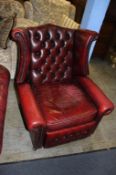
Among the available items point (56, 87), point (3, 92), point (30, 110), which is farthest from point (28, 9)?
point (30, 110)

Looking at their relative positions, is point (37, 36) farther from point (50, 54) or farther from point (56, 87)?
point (56, 87)

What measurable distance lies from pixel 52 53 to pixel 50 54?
0.02 meters

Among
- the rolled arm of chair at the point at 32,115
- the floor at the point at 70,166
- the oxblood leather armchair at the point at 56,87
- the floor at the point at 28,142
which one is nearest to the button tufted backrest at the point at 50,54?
the oxblood leather armchair at the point at 56,87

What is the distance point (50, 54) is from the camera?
1.79 metres

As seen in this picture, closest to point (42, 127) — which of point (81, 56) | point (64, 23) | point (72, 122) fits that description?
point (72, 122)

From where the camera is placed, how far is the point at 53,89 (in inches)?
70.4

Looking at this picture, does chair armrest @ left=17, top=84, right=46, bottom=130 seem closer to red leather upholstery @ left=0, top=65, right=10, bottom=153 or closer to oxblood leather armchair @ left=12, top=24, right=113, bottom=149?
oxblood leather armchair @ left=12, top=24, right=113, bottom=149

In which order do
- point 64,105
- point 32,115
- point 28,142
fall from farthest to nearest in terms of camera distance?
1. point 28,142
2. point 64,105
3. point 32,115

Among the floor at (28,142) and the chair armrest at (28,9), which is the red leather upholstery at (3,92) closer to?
the floor at (28,142)

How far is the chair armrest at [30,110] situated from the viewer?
1.31m

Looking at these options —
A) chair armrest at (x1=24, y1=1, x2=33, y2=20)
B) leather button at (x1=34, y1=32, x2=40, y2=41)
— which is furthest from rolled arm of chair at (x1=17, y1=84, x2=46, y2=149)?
chair armrest at (x1=24, y1=1, x2=33, y2=20)

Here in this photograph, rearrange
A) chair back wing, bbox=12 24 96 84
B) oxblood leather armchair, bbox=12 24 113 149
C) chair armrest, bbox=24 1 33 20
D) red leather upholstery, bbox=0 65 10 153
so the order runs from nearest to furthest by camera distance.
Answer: red leather upholstery, bbox=0 65 10 153 < oxblood leather armchair, bbox=12 24 113 149 < chair back wing, bbox=12 24 96 84 < chair armrest, bbox=24 1 33 20

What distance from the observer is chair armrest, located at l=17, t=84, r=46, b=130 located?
4.29 ft

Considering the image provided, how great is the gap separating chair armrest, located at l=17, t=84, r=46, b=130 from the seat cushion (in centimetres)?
11
